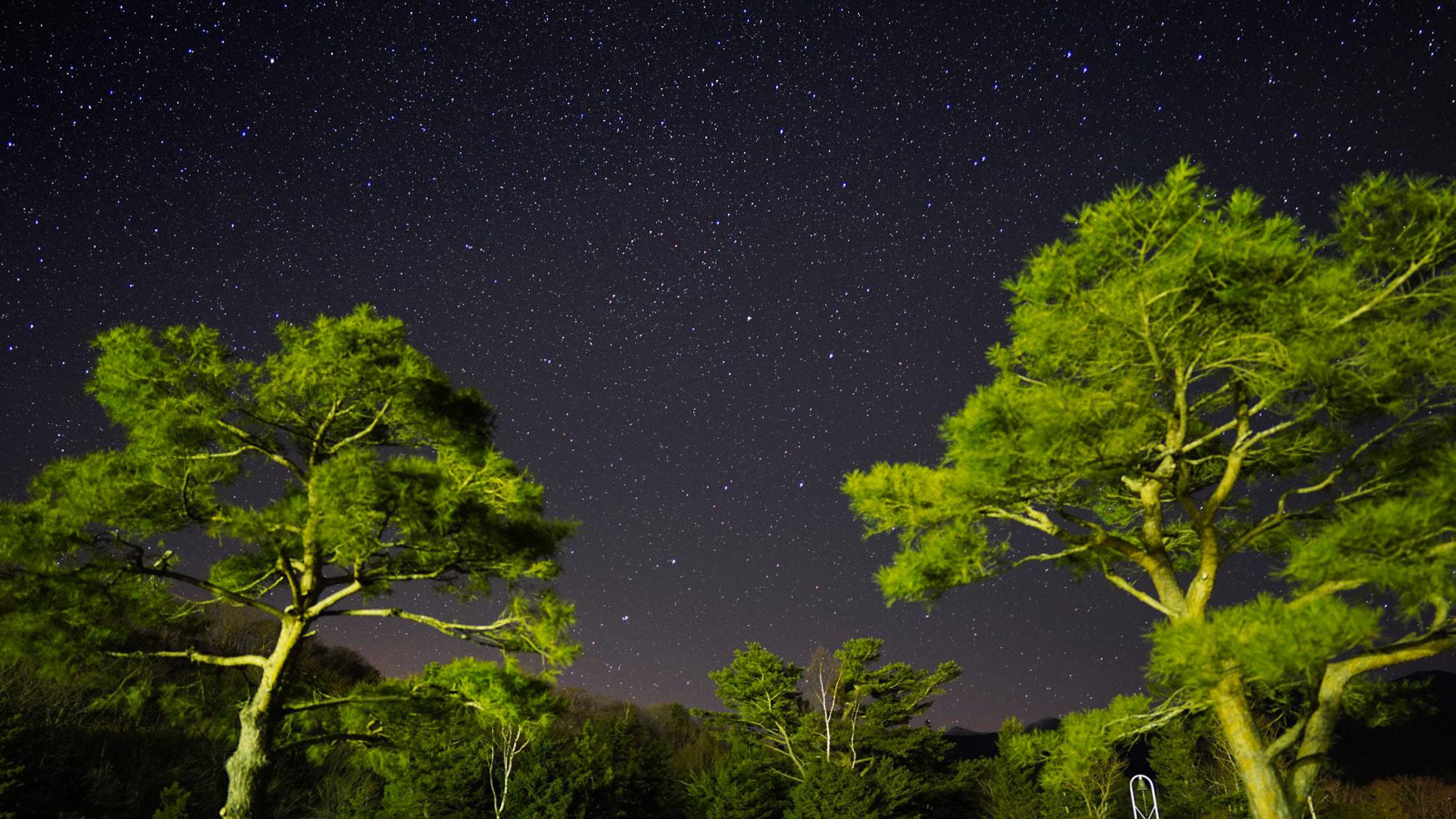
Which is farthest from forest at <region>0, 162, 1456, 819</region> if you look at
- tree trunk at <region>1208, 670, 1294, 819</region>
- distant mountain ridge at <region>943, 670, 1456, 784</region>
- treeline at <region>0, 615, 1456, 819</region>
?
distant mountain ridge at <region>943, 670, 1456, 784</region>

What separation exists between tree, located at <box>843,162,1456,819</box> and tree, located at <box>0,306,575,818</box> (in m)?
3.92

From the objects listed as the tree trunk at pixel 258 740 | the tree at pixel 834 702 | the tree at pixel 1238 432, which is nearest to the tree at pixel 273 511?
the tree trunk at pixel 258 740

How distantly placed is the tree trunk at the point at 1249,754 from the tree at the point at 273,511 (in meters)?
5.87

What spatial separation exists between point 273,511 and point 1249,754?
8.75 meters

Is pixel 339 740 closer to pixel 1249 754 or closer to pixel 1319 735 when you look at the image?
pixel 1249 754

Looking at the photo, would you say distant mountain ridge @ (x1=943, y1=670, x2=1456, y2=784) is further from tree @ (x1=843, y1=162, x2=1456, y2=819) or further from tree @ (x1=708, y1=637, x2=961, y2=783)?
tree @ (x1=843, y1=162, x2=1456, y2=819)

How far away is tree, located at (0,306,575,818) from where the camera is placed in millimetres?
6594

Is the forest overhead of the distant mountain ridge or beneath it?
overhead

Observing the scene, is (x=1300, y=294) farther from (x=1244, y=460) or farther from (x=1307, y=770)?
(x=1307, y=770)

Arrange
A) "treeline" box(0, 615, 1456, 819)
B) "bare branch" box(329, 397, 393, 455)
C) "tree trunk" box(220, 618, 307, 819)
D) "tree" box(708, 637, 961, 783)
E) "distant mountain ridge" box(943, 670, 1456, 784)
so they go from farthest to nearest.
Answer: "distant mountain ridge" box(943, 670, 1456, 784) → "tree" box(708, 637, 961, 783) → "treeline" box(0, 615, 1456, 819) → "bare branch" box(329, 397, 393, 455) → "tree trunk" box(220, 618, 307, 819)

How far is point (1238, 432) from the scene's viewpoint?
652 centimetres

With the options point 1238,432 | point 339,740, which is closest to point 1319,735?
point 1238,432

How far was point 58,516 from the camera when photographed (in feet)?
21.4

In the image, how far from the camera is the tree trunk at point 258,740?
6988 mm
